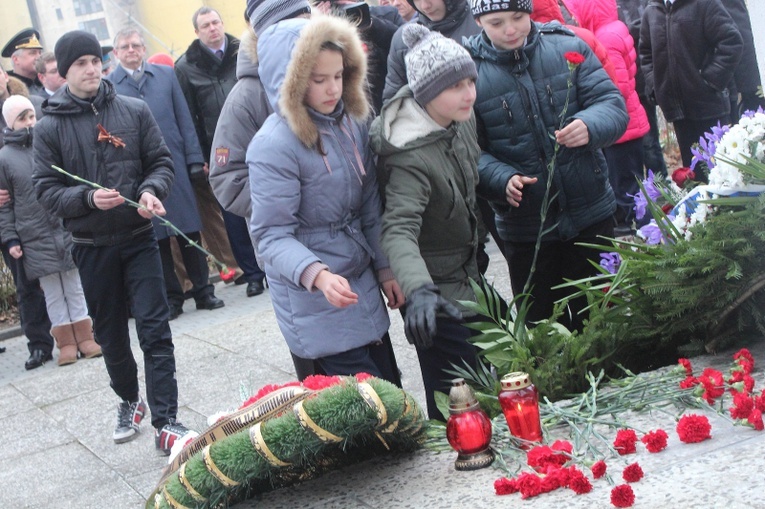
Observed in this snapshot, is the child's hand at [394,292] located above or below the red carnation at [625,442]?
above

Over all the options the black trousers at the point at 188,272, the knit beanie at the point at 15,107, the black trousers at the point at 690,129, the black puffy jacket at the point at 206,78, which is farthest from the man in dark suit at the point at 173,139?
the black trousers at the point at 690,129

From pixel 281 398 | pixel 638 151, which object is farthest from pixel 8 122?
pixel 281 398

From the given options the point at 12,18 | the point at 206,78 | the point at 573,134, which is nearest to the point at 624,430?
the point at 573,134

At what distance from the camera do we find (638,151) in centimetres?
794

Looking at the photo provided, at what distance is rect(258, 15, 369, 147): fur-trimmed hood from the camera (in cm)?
350

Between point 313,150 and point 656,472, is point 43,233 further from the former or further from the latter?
point 656,472

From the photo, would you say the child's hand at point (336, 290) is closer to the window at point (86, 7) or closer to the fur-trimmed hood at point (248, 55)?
the fur-trimmed hood at point (248, 55)

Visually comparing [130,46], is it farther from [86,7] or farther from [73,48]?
[73,48]

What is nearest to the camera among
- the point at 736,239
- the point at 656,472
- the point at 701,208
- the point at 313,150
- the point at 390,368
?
the point at 656,472

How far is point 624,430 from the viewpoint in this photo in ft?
8.70

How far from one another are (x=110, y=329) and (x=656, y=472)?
3.64m

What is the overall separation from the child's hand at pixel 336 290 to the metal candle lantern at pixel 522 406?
686 millimetres

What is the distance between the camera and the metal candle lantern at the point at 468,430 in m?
2.65

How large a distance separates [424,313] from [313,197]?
0.75 metres
